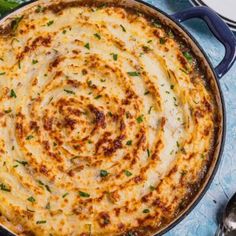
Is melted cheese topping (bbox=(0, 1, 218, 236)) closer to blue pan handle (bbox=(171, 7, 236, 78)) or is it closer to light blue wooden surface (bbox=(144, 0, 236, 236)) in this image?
blue pan handle (bbox=(171, 7, 236, 78))

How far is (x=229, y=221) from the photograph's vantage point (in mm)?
3297

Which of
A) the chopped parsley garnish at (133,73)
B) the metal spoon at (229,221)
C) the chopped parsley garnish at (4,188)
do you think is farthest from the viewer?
the metal spoon at (229,221)

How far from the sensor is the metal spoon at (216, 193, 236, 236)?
3283 mm

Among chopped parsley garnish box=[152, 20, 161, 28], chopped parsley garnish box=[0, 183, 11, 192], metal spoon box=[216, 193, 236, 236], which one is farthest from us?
metal spoon box=[216, 193, 236, 236]

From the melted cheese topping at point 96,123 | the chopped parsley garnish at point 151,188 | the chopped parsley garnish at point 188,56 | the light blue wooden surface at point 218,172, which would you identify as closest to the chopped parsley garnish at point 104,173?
the melted cheese topping at point 96,123

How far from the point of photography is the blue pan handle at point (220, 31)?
10.1 feet

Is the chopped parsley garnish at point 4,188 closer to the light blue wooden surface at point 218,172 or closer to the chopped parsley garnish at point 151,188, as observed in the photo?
the chopped parsley garnish at point 151,188

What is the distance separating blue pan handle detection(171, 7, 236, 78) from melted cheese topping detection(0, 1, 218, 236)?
0.41 feet

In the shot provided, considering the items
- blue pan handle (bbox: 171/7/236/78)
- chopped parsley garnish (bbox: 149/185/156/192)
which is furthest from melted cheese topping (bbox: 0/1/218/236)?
blue pan handle (bbox: 171/7/236/78)

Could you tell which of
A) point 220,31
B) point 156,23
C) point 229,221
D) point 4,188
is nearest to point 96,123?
point 4,188

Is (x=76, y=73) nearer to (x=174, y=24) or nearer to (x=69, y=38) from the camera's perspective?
(x=69, y=38)

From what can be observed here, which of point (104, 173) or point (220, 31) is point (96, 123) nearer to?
point (104, 173)

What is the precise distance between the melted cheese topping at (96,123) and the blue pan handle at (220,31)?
0.12 metres

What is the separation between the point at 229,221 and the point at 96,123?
3.12 feet
